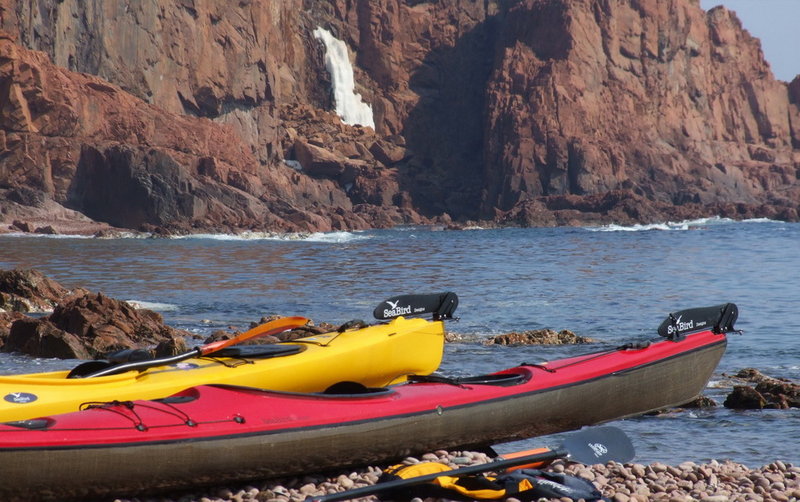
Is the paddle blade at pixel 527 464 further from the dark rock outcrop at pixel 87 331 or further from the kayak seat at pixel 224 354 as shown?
the dark rock outcrop at pixel 87 331

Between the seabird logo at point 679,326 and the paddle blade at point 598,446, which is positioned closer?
the paddle blade at point 598,446

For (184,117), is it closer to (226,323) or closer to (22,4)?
(22,4)

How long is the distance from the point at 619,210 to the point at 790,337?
163 feet

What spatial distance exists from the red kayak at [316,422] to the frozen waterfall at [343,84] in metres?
68.3

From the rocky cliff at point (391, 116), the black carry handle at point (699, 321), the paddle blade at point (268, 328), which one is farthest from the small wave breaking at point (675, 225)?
the paddle blade at point (268, 328)

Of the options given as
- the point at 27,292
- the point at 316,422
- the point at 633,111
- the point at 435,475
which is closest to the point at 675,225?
the point at 633,111

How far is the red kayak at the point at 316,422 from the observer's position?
412 centimetres

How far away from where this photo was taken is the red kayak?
412cm

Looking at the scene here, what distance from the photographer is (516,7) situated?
250 feet

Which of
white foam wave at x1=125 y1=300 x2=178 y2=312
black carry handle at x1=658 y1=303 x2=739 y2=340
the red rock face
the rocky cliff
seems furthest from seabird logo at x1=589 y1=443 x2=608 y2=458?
the red rock face

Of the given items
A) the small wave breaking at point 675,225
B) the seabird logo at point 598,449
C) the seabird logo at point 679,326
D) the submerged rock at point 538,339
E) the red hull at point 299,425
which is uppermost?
the seabird logo at point 679,326

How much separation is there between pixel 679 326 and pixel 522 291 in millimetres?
11264

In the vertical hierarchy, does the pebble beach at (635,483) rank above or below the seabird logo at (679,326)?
below

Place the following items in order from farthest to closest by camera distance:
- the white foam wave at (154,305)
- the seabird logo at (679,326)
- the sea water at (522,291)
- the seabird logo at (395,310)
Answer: the white foam wave at (154,305) → the sea water at (522,291) → the seabird logo at (395,310) → the seabird logo at (679,326)
